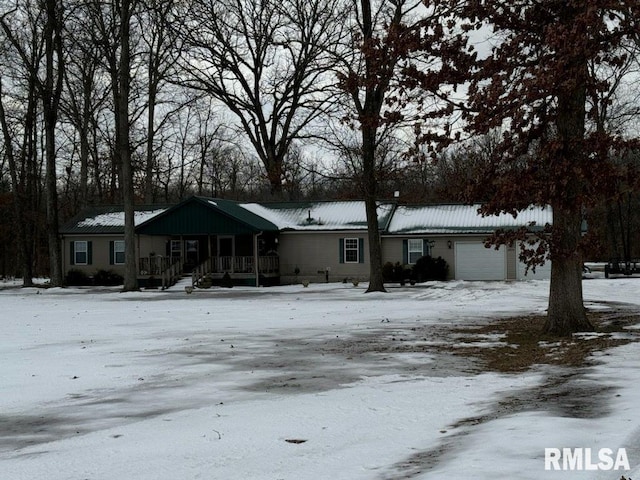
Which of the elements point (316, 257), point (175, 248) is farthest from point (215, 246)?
point (316, 257)

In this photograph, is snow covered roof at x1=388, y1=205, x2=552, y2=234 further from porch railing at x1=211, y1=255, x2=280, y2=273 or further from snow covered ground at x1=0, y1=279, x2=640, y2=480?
snow covered ground at x1=0, y1=279, x2=640, y2=480

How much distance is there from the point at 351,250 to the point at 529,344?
24.9 meters

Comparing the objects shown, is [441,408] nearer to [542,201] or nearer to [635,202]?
[542,201]

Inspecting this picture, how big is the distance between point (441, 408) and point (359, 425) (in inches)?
46.9

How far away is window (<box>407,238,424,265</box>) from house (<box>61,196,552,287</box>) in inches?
2.0

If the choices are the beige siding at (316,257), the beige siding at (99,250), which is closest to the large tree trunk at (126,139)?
the beige siding at (99,250)

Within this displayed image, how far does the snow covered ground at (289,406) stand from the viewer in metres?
5.95

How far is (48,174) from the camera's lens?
35.8m

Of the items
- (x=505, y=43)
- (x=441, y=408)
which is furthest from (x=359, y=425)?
(x=505, y=43)

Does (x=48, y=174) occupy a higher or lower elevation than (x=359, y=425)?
higher

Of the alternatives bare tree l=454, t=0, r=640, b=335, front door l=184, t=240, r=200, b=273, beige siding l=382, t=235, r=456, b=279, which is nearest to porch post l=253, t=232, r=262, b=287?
front door l=184, t=240, r=200, b=273

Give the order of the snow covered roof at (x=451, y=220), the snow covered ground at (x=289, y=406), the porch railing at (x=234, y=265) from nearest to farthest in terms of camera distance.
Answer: the snow covered ground at (x=289, y=406)
the snow covered roof at (x=451, y=220)
the porch railing at (x=234, y=265)

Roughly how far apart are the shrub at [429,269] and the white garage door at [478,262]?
103 centimetres

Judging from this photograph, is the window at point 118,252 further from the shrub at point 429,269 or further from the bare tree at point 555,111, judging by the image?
the bare tree at point 555,111
